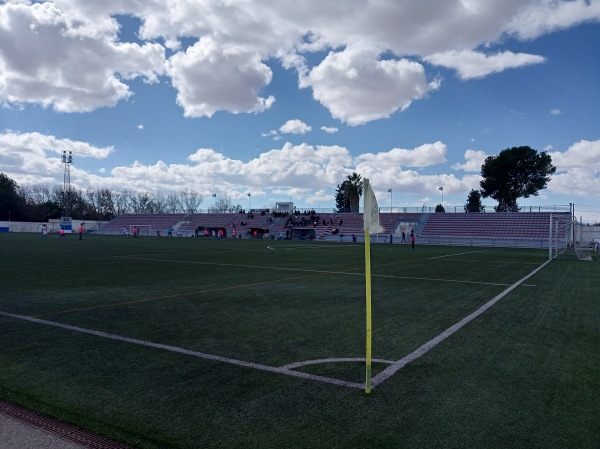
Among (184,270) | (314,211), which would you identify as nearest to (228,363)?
(184,270)

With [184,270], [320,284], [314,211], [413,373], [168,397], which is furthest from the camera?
[314,211]

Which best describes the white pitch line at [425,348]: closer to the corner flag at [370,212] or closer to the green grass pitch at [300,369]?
the green grass pitch at [300,369]

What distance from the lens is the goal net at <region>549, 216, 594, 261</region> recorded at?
90.6ft

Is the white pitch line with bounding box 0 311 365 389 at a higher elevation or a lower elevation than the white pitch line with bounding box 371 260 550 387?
higher

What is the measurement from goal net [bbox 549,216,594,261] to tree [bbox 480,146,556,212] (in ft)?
42.3

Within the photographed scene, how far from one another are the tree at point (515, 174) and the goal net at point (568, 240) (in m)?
12.9

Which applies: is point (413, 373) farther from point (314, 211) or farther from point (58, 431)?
point (314, 211)

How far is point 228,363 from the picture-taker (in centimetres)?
543

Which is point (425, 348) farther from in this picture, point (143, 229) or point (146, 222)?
point (146, 222)

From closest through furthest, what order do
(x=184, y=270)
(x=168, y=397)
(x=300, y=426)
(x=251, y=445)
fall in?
(x=251, y=445)
(x=300, y=426)
(x=168, y=397)
(x=184, y=270)

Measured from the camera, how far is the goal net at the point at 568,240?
2761cm

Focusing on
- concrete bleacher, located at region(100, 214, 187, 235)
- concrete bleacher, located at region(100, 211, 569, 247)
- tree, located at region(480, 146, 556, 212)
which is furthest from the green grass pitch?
concrete bleacher, located at region(100, 214, 187, 235)

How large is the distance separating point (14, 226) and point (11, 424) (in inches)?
3548

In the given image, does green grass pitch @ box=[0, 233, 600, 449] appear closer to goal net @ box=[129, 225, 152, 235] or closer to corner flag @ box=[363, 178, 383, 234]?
corner flag @ box=[363, 178, 383, 234]
